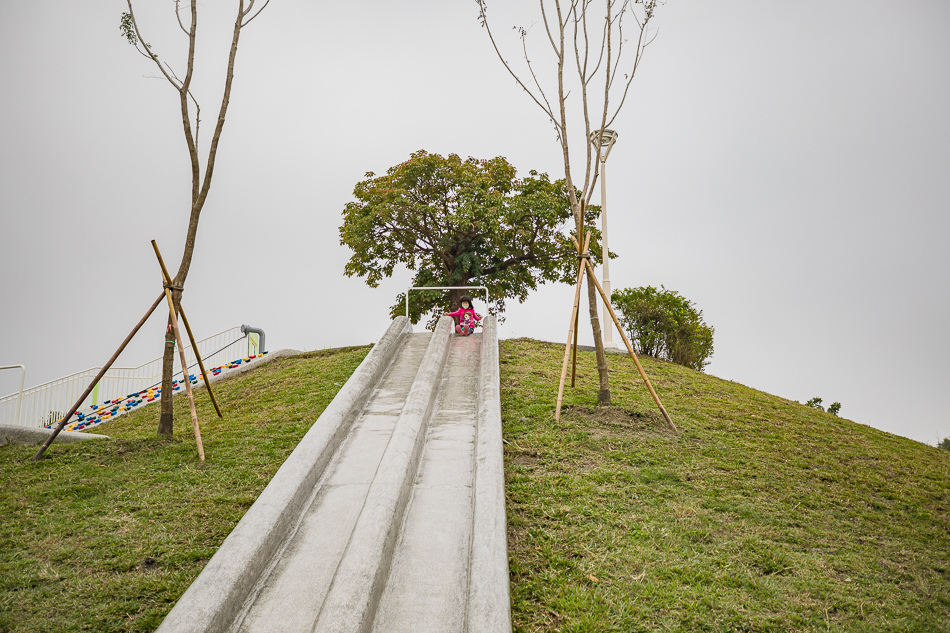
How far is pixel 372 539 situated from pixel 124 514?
2.70m

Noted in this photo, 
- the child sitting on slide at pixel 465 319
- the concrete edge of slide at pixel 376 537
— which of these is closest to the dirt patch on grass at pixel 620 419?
the concrete edge of slide at pixel 376 537

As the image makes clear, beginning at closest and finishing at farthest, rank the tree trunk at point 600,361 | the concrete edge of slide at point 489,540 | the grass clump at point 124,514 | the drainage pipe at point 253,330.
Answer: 1. the concrete edge of slide at point 489,540
2. the grass clump at point 124,514
3. the tree trunk at point 600,361
4. the drainage pipe at point 253,330

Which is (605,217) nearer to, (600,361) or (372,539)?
(600,361)

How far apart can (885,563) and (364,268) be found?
573 inches

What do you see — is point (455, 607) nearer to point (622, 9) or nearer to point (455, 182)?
point (622, 9)

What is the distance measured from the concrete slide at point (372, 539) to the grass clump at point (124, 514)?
0.50 meters

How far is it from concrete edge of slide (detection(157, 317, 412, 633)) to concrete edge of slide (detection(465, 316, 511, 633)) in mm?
1552

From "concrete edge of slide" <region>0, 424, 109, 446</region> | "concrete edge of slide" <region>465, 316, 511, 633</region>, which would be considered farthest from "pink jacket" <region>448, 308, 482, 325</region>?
"concrete edge of slide" <region>0, 424, 109, 446</region>

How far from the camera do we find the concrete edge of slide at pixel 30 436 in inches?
311

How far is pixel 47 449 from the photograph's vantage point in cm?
735

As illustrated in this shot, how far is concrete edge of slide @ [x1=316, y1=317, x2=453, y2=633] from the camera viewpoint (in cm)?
378

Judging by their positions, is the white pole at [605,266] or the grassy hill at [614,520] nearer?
the grassy hill at [614,520]

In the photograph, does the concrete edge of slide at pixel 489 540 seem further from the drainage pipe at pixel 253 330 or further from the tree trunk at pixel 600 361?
the drainage pipe at pixel 253 330

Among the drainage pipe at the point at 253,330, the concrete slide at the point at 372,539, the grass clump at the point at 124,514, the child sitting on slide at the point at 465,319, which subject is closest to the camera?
the concrete slide at the point at 372,539
